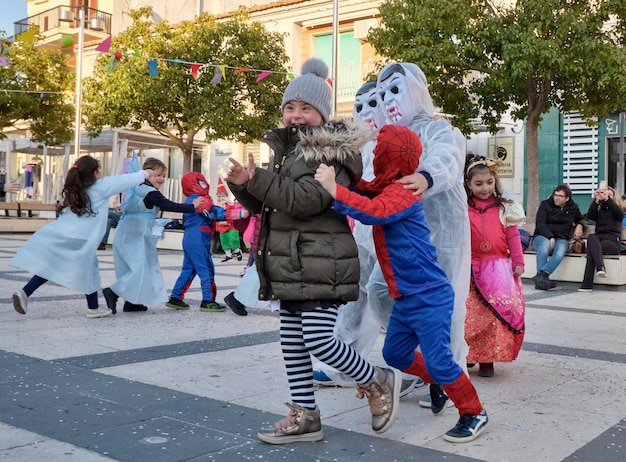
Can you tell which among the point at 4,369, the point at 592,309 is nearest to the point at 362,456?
the point at 4,369

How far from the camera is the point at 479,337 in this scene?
16.1ft

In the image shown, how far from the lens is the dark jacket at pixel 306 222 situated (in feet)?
10.3

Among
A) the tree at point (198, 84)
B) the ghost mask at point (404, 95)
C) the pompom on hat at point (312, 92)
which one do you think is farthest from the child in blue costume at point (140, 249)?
the tree at point (198, 84)

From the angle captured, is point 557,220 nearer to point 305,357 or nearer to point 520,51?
point 520,51

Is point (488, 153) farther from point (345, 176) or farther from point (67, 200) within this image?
point (345, 176)


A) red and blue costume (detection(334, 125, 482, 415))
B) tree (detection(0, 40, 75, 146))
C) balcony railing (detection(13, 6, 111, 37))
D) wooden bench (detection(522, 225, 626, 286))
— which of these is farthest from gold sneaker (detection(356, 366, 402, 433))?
balcony railing (detection(13, 6, 111, 37))

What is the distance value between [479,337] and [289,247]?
2.11 metres

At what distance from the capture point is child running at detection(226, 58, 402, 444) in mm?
3158

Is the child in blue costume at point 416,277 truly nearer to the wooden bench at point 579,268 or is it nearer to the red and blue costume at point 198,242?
the red and blue costume at point 198,242

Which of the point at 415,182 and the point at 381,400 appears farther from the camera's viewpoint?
the point at 381,400

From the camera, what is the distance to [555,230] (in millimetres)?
11453

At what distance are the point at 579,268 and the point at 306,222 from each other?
353 inches

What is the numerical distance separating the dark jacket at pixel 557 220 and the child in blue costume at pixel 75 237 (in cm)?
667

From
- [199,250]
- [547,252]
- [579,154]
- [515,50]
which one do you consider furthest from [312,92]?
[579,154]
